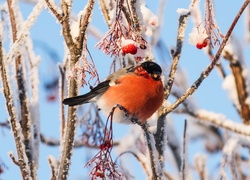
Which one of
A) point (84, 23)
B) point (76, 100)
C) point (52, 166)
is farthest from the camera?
point (52, 166)

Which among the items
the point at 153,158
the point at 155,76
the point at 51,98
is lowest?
the point at 153,158

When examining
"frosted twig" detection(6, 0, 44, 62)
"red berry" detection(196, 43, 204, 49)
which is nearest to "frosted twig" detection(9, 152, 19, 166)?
"frosted twig" detection(6, 0, 44, 62)

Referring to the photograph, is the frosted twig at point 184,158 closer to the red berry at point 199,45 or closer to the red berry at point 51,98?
the red berry at point 199,45

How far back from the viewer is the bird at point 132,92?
1.94m

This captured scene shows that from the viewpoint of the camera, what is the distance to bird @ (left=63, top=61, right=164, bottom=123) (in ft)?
6.38

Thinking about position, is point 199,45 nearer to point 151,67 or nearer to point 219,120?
point 151,67

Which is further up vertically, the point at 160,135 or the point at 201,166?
the point at 201,166

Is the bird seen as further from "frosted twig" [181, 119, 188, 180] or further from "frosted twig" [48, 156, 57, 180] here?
"frosted twig" [48, 156, 57, 180]

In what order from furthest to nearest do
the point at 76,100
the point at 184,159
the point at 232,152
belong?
1. the point at 232,152
2. the point at 184,159
3. the point at 76,100

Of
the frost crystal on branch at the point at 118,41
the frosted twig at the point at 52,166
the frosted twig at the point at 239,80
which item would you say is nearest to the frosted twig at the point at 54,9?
the frost crystal on branch at the point at 118,41

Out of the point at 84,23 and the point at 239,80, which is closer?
the point at 84,23

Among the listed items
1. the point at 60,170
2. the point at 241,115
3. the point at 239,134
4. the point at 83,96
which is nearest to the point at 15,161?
the point at 60,170

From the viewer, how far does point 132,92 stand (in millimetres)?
2031

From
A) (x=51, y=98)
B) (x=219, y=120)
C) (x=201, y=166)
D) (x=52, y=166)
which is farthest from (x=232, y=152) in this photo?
(x=51, y=98)
